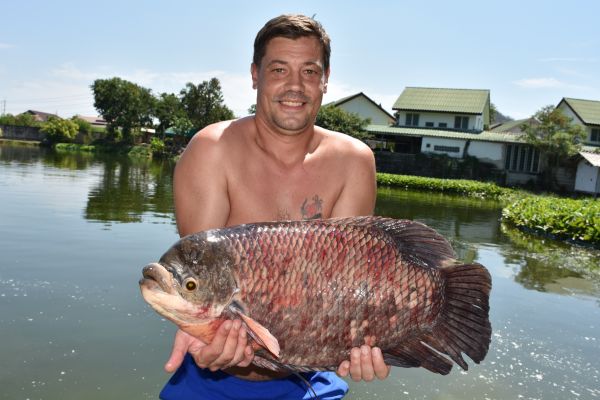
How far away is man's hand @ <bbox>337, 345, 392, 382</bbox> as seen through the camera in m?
2.19

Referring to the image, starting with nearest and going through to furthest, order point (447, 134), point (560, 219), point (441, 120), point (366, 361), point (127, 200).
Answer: point (366, 361) → point (560, 219) → point (127, 200) → point (447, 134) → point (441, 120)

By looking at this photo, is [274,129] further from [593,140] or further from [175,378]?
[593,140]

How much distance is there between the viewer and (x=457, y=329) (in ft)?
7.32

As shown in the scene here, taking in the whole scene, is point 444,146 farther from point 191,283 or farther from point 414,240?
point 191,283

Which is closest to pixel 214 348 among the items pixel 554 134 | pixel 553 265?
pixel 553 265

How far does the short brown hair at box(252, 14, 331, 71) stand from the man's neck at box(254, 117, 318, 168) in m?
0.37

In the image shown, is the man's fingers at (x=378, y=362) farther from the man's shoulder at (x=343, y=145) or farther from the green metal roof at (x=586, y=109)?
the green metal roof at (x=586, y=109)

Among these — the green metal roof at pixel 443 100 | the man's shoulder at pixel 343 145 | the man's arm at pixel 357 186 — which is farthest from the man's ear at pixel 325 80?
the green metal roof at pixel 443 100

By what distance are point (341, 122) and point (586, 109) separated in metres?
19.1

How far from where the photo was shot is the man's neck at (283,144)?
3.08m

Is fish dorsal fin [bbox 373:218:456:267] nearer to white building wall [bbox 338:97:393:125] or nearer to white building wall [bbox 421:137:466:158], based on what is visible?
white building wall [bbox 421:137:466:158]

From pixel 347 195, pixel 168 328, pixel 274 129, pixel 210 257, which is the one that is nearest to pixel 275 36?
pixel 274 129

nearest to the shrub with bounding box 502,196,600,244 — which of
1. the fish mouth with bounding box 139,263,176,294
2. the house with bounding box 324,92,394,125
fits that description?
the fish mouth with bounding box 139,263,176,294

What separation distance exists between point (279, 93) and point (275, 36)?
30cm
